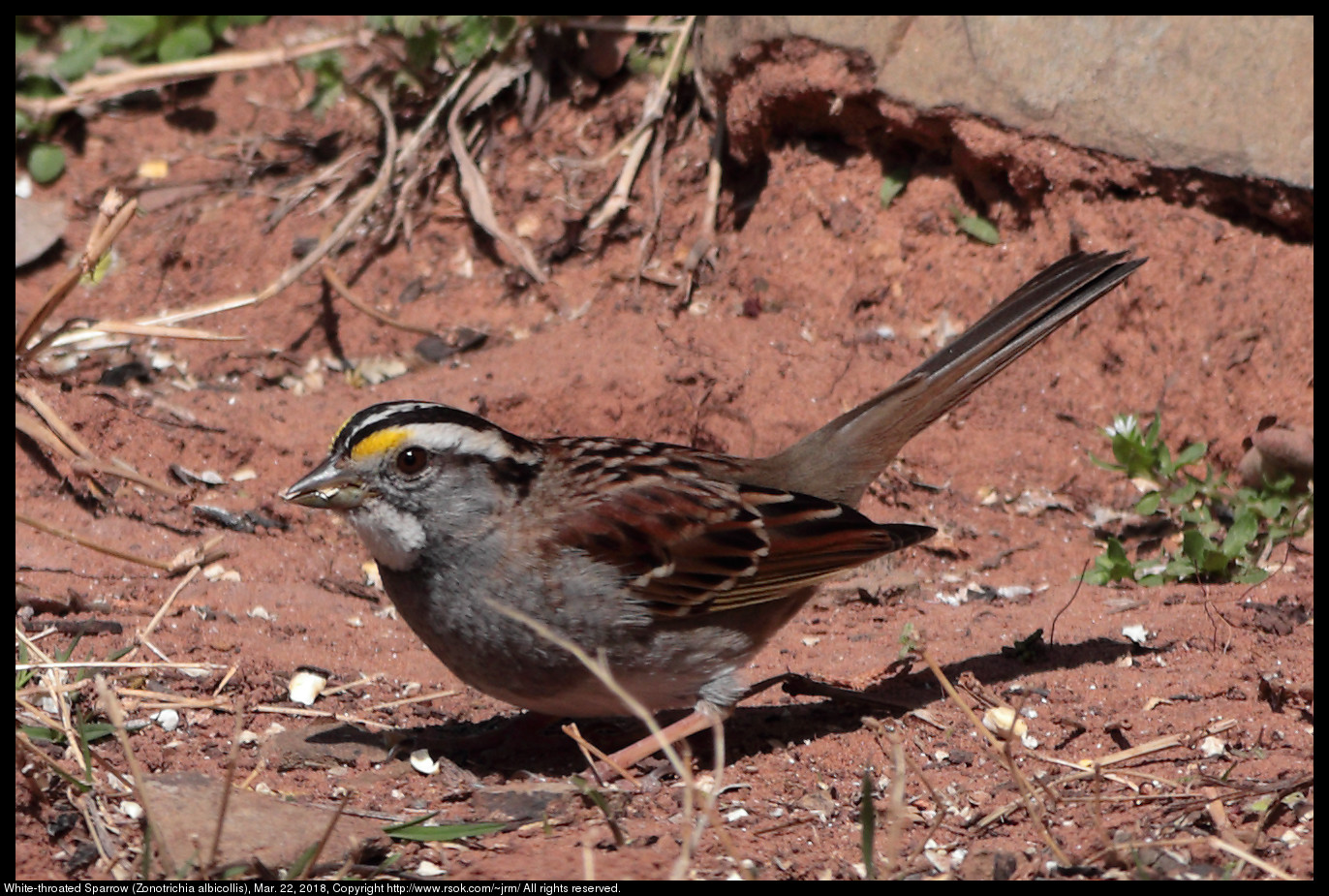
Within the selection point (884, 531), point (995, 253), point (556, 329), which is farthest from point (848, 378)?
point (884, 531)

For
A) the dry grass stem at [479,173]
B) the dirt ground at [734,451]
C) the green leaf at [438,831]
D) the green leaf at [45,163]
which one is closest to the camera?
the green leaf at [438,831]

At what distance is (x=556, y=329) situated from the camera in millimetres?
6855

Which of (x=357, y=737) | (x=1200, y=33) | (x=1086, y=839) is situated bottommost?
(x=357, y=737)

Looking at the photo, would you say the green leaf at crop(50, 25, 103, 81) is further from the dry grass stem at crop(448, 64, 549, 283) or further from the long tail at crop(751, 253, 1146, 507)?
the long tail at crop(751, 253, 1146, 507)

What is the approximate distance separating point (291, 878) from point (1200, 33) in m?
5.02

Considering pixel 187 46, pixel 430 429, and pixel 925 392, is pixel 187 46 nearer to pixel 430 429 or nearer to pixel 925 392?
pixel 430 429

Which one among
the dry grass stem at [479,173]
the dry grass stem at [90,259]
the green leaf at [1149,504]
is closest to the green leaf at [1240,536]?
the green leaf at [1149,504]

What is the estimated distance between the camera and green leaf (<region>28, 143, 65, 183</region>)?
7887 millimetres

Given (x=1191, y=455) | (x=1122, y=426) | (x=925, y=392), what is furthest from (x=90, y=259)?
(x=1191, y=455)

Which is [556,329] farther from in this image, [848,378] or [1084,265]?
[1084,265]

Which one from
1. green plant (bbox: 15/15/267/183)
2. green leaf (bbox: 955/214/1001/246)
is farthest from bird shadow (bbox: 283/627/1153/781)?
green plant (bbox: 15/15/267/183)

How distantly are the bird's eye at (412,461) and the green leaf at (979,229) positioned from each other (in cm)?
352

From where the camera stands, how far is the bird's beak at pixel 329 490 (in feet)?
13.3

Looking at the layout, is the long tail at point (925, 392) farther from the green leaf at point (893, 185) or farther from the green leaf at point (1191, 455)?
the green leaf at point (893, 185)
